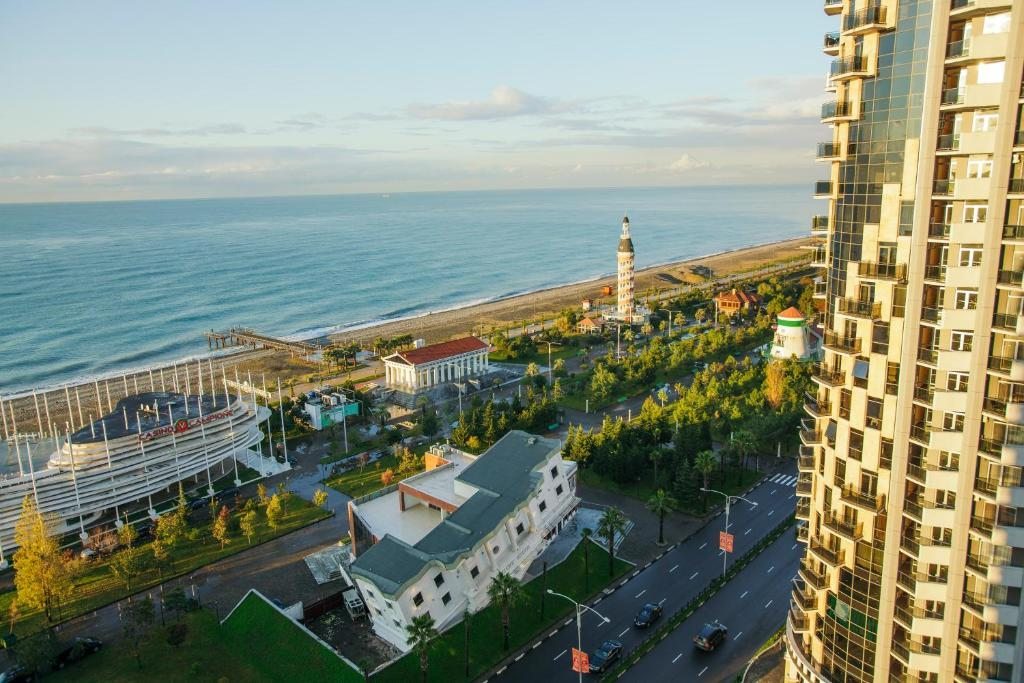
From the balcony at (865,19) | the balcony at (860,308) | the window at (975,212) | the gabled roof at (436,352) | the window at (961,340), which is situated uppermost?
the balcony at (865,19)

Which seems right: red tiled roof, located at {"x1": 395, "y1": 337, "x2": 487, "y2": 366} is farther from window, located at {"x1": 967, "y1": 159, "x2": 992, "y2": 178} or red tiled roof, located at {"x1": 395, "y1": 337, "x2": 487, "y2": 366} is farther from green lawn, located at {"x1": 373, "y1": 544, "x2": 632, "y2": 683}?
window, located at {"x1": 967, "y1": 159, "x2": 992, "y2": 178}

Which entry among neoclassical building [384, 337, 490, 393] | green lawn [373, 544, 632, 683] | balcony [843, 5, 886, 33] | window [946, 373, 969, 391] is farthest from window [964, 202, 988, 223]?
neoclassical building [384, 337, 490, 393]

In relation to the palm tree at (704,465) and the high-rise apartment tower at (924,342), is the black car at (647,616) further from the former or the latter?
the palm tree at (704,465)

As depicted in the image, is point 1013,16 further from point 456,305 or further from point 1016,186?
point 456,305

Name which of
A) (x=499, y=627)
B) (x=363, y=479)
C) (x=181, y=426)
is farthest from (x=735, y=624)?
(x=181, y=426)

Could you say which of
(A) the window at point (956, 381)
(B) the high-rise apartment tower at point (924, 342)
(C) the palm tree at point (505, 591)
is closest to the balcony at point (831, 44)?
(B) the high-rise apartment tower at point (924, 342)

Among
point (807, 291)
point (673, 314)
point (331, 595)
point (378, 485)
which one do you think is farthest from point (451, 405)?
point (807, 291)

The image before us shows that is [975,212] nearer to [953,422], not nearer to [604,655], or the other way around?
[953,422]
